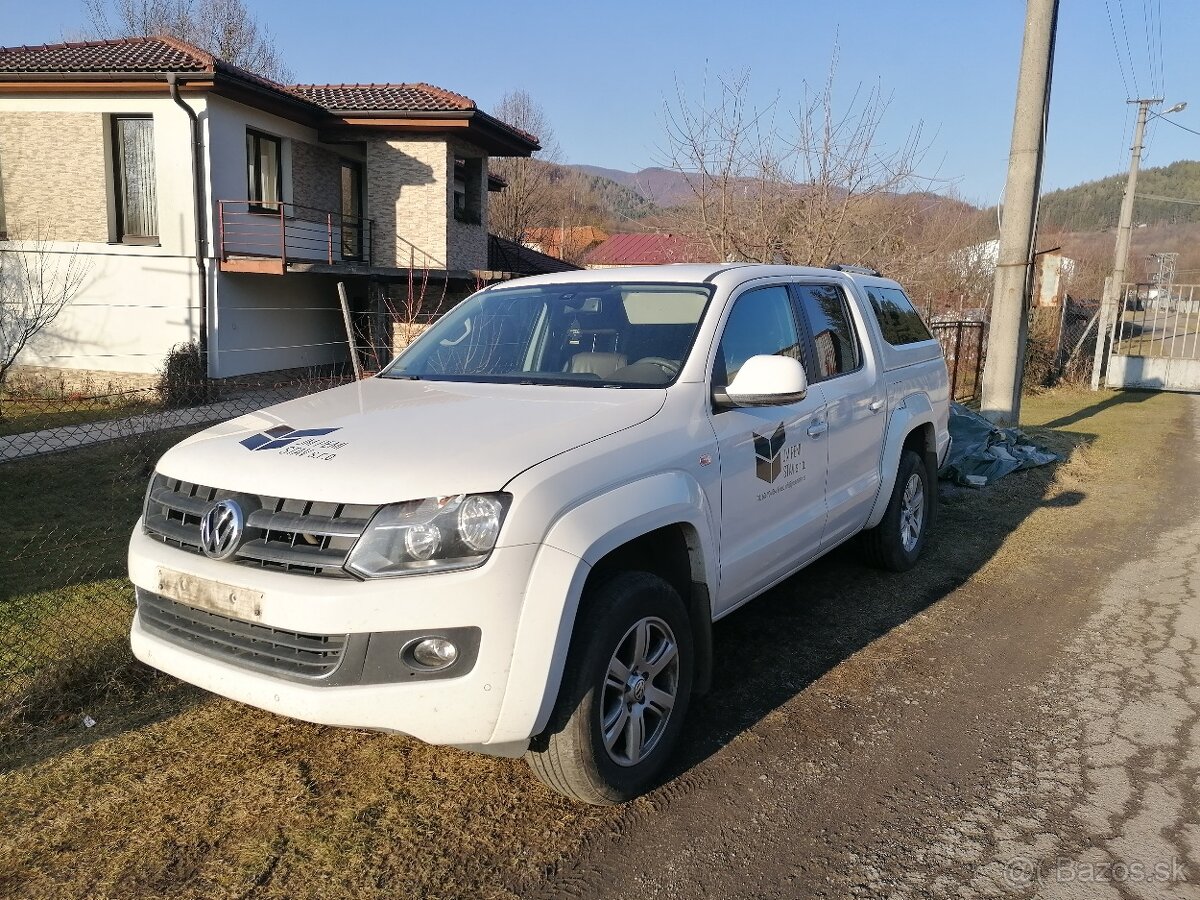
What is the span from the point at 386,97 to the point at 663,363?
18.0 metres

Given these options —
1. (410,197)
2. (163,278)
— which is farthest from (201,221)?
(410,197)

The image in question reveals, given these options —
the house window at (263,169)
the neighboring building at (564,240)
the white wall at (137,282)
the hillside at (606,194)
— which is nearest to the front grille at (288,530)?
the white wall at (137,282)

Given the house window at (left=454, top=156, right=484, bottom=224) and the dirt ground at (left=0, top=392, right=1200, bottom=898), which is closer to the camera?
the dirt ground at (left=0, top=392, right=1200, bottom=898)

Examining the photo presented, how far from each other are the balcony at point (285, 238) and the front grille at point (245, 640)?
13524 mm

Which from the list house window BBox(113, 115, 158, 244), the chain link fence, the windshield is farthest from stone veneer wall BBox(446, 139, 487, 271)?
the windshield

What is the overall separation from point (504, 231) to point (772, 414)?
138ft

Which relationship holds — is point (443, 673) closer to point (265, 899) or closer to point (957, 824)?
point (265, 899)

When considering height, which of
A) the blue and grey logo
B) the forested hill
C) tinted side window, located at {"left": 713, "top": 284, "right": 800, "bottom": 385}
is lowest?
the blue and grey logo

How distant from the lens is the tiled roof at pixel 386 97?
60.8 ft

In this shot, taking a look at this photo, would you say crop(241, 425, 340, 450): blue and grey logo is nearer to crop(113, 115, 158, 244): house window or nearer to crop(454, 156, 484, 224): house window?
crop(113, 115, 158, 244): house window

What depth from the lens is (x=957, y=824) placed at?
10.2 feet

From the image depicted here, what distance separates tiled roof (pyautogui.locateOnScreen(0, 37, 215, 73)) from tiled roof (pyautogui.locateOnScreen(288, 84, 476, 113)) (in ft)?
9.65

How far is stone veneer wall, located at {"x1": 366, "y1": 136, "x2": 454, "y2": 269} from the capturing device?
19.3 meters

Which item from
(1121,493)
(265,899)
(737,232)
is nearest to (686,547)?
(265,899)
